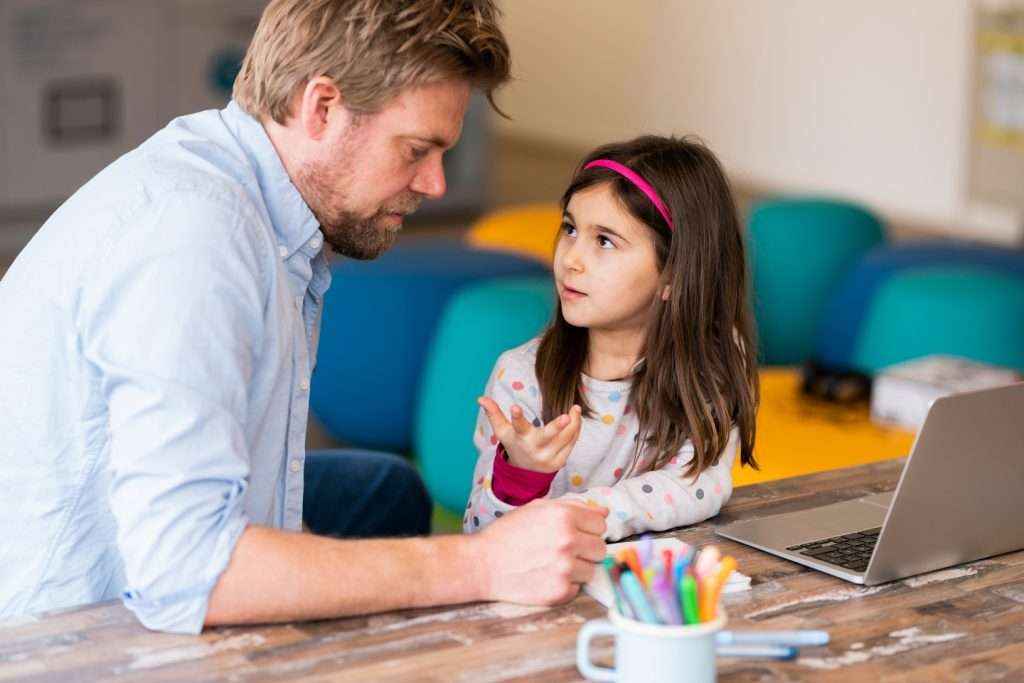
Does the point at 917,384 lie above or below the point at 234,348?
below

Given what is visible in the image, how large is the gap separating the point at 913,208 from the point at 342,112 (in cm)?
550

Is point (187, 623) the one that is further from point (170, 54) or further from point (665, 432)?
point (170, 54)

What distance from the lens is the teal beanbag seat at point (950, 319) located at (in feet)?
12.5

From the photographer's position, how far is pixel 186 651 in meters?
1.39

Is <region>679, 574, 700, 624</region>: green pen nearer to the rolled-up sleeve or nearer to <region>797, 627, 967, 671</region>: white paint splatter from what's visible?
<region>797, 627, 967, 671</region>: white paint splatter

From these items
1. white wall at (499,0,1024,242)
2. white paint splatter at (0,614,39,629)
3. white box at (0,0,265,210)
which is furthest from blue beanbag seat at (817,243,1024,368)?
white box at (0,0,265,210)

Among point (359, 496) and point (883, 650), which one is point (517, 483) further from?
point (883, 650)

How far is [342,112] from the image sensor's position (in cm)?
168

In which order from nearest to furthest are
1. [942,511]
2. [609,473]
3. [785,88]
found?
[942,511], [609,473], [785,88]

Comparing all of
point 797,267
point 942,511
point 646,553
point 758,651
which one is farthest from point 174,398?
point 797,267

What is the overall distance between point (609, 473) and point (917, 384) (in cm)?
147

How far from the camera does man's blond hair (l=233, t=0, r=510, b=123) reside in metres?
1.64

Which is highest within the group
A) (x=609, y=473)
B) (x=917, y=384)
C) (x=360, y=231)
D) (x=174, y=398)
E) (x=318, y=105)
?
(x=318, y=105)

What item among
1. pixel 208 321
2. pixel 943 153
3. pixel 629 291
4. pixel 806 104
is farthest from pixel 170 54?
pixel 208 321
